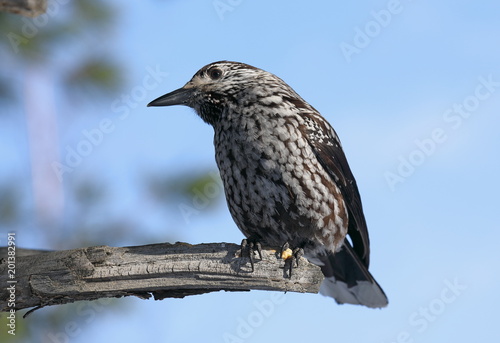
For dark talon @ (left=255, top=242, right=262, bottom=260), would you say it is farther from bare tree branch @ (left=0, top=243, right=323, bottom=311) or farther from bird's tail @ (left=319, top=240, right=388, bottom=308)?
bird's tail @ (left=319, top=240, right=388, bottom=308)

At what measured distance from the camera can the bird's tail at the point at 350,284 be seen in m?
5.71

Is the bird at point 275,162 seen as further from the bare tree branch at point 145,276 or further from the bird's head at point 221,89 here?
the bare tree branch at point 145,276

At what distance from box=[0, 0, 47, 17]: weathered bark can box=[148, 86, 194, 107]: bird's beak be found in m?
2.14

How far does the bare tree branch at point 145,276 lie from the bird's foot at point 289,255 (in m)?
0.03

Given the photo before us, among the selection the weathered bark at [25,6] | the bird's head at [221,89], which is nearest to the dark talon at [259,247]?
the bird's head at [221,89]

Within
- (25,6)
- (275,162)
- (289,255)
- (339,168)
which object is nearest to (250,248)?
(289,255)

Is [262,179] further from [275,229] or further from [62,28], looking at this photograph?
[62,28]

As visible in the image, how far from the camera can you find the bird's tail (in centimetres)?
571

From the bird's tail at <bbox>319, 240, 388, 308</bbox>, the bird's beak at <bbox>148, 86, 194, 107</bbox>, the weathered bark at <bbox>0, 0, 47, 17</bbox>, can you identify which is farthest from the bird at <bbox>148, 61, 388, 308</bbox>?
the weathered bark at <bbox>0, 0, 47, 17</bbox>

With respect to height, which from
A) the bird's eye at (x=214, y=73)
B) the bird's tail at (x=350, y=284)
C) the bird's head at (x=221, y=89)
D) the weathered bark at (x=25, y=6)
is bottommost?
the bird's tail at (x=350, y=284)

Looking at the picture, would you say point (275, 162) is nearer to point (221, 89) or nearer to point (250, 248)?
point (250, 248)

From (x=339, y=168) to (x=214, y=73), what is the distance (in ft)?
4.11

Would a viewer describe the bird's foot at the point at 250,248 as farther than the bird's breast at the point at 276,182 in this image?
No

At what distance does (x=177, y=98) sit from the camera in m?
5.34
